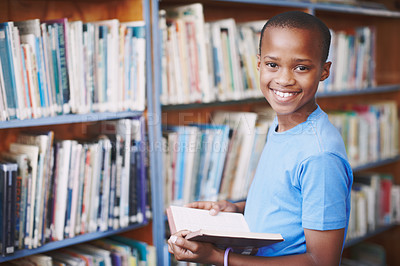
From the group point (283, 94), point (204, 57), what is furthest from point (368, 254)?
point (283, 94)

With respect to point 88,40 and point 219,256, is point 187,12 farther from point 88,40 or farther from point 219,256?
point 219,256

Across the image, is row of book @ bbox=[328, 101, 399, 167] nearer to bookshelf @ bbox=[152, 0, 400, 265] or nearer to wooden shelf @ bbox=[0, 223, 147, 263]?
bookshelf @ bbox=[152, 0, 400, 265]

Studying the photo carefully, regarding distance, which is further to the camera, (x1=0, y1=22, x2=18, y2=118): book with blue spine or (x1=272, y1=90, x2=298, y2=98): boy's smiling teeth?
(x1=0, y1=22, x2=18, y2=118): book with blue spine

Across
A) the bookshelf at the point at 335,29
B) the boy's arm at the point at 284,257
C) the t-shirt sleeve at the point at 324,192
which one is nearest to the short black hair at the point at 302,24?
the t-shirt sleeve at the point at 324,192

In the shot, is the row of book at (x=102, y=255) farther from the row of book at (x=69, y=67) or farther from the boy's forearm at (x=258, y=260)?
the boy's forearm at (x=258, y=260)

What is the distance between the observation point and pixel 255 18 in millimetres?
2287

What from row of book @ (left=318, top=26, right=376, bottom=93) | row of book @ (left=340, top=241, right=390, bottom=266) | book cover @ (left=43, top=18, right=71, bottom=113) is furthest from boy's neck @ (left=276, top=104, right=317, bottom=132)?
row of book @ (left=340, top=241, right=390, bottom=266)

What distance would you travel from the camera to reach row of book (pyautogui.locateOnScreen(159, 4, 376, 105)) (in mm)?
1744

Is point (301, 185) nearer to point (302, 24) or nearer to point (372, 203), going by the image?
point (302, 24)

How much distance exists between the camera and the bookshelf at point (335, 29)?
1.89 m

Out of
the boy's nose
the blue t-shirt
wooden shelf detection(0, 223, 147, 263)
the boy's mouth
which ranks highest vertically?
the boy's nose

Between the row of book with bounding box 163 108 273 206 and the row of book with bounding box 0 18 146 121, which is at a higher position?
the row of book with bounding box 0 18 146 121

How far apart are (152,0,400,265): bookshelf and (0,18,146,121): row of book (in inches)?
4.0

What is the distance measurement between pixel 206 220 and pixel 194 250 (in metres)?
0.17
